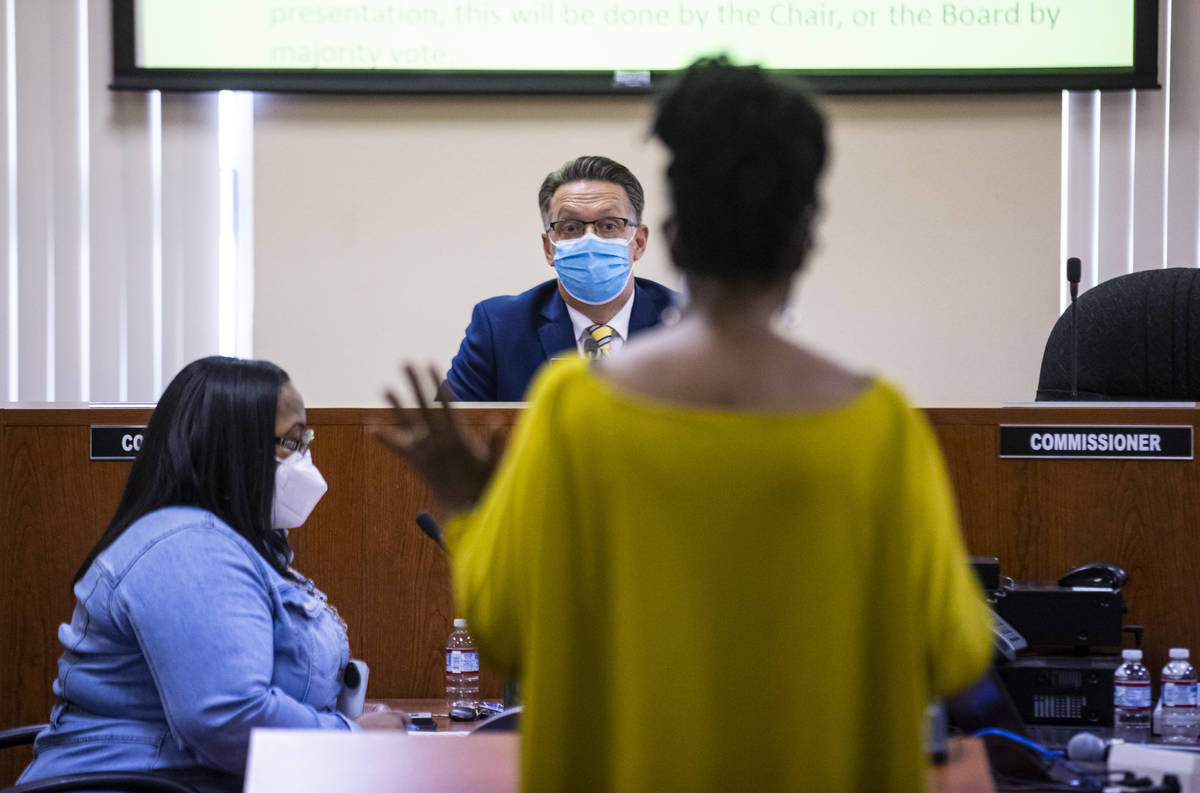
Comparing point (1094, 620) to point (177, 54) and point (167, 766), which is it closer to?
point (167, 766)

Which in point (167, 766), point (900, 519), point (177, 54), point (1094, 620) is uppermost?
point (177, 54)

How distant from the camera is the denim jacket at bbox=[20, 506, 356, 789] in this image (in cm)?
197

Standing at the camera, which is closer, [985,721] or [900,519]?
[900,519]

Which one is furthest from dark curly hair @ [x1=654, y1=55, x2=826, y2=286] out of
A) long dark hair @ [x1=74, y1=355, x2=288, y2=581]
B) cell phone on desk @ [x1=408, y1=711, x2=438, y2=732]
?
cell phone on desk @ [x1=408, y1=711, x2=438, y2=732]

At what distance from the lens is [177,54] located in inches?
168

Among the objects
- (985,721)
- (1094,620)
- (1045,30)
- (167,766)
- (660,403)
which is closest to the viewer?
(660,403)

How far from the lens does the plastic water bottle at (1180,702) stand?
7.22 ft

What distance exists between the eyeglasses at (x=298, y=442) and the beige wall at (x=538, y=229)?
80.5 inches

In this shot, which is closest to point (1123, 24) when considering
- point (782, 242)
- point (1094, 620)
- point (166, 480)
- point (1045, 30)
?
point (1045, 30)

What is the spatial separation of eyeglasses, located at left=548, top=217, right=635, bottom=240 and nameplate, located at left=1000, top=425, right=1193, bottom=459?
3.19ft

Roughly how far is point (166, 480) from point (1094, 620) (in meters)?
1.56

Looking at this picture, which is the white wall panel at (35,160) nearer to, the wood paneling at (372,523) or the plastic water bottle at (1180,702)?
the wood paneling at (372,523)

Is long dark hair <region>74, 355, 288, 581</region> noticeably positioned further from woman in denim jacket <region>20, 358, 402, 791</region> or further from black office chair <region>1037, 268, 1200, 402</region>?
black office chair <region>1037, 268, 1200, 402</region>

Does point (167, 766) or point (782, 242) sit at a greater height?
point (782, 242)
